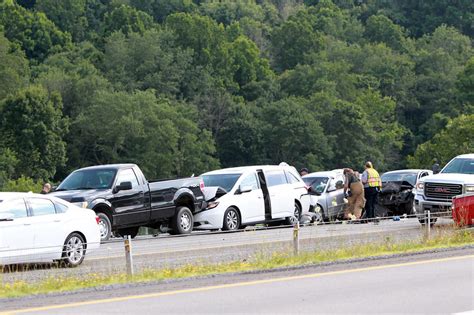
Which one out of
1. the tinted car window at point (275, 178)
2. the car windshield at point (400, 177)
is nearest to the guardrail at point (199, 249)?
the tinted car window at point (275, 178)

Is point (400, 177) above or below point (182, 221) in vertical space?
above

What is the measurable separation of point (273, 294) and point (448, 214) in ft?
38.6

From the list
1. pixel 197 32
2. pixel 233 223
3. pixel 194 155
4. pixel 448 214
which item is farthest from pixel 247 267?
pixel 197 32

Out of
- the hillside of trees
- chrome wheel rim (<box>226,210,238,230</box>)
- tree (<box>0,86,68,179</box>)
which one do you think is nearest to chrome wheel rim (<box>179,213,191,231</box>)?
chrome wheel rim (<box>226,210,238,230</box>)

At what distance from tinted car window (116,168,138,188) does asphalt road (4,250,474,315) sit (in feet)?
32.3

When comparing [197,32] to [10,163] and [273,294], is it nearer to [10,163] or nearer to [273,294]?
[10,163]

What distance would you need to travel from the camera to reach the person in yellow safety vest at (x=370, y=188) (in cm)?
3362

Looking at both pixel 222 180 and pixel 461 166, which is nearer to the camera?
pixel 461 166

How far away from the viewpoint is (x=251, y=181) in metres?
31.9

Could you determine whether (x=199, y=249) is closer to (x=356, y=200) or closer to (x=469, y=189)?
(x=469, y=189)

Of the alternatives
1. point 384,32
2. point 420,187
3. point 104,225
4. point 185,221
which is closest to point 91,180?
point 104,225

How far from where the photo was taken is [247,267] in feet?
65.7

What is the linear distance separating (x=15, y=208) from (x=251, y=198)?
421 inches

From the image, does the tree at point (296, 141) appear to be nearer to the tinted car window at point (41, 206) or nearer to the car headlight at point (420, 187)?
the car headlight at point (420, 187)
